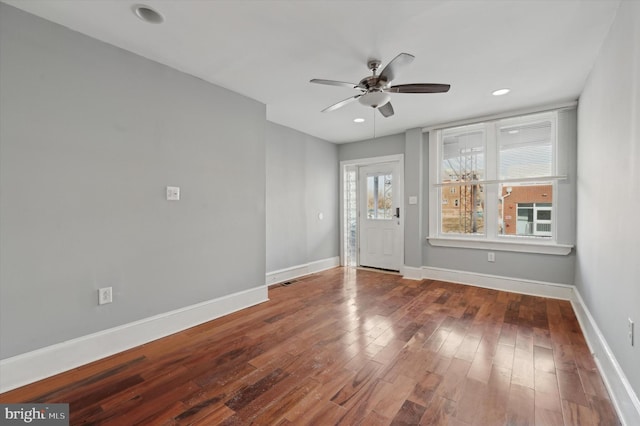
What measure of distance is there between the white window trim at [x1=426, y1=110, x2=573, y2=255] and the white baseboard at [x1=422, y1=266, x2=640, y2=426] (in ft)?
1.42

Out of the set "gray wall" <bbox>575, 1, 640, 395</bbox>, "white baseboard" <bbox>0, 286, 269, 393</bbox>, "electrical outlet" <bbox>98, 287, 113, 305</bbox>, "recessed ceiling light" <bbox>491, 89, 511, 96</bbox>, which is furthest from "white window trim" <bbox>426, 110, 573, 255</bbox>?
"electrical outlet" <bbox>98, 287, 113, 305</bbox>

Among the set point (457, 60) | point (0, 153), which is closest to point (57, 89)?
point (0, 153)

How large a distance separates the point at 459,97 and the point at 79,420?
14.1 ft

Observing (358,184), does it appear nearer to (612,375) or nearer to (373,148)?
(373,148)

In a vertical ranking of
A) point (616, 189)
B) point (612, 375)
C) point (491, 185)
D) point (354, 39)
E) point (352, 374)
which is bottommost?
point (352, 374)

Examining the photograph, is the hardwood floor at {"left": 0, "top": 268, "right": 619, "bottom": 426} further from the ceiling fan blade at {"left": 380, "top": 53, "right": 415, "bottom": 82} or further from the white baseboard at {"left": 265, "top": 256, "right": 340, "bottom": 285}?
the ceiling fan blade at {"left": 380, "top": 53, "right": 415, "bottom": 82}

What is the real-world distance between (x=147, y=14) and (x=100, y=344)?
248cm

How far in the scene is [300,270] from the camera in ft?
15.7

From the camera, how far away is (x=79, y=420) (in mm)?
1522

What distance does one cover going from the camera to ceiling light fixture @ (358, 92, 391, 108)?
2.45m

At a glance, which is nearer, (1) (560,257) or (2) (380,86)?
(2) (380,86)

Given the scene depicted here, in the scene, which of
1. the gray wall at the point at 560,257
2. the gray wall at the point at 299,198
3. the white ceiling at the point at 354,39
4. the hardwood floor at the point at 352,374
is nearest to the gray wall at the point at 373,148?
the gray wall at the point at 299,198

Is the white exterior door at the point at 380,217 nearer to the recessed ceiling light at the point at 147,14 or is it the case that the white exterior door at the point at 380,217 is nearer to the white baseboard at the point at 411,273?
the white baseboard at the point at 411,273

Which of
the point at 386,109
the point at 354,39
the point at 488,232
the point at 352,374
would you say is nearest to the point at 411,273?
the point at 488,232
